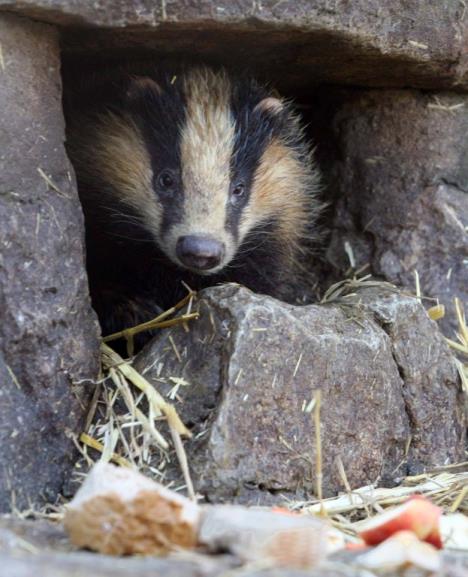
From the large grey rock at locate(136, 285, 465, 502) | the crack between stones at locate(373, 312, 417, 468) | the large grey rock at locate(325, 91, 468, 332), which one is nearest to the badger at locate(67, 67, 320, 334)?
the large grey rock at locate(136, 285, 465, 502)

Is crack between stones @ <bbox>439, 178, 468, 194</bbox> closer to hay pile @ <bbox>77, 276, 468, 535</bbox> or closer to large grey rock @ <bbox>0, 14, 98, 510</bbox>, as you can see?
hay pile @ <bbox>77, 276, 468, 535</bbox>

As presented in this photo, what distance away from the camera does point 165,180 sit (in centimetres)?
497

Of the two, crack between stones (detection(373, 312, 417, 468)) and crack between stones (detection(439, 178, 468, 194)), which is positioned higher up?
crack between stones (detection(439, 178, 468, 194))

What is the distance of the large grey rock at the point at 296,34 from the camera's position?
4098 millimetres

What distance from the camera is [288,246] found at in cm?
581

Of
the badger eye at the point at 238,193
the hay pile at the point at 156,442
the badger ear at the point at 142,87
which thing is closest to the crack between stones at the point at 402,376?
the hay pile at the point at 156,442

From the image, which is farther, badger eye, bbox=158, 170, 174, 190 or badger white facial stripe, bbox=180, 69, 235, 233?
badger eye, bbox=158, 170, 174, 190

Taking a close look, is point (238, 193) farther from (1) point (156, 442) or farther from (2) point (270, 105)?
(1) point (156, 442)

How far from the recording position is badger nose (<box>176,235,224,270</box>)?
4.57 metres

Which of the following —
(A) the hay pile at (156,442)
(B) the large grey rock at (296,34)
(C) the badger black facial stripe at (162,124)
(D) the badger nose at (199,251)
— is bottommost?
(A) the hay pile at (156,442)

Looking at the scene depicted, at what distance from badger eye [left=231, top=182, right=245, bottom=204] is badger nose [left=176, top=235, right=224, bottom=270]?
46 cm

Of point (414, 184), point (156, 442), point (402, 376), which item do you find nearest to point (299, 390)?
point (156, 442)

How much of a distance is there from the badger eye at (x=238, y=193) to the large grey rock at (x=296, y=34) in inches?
28.0

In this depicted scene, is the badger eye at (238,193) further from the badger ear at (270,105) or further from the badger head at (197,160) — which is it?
the badger ear at (270,105)
